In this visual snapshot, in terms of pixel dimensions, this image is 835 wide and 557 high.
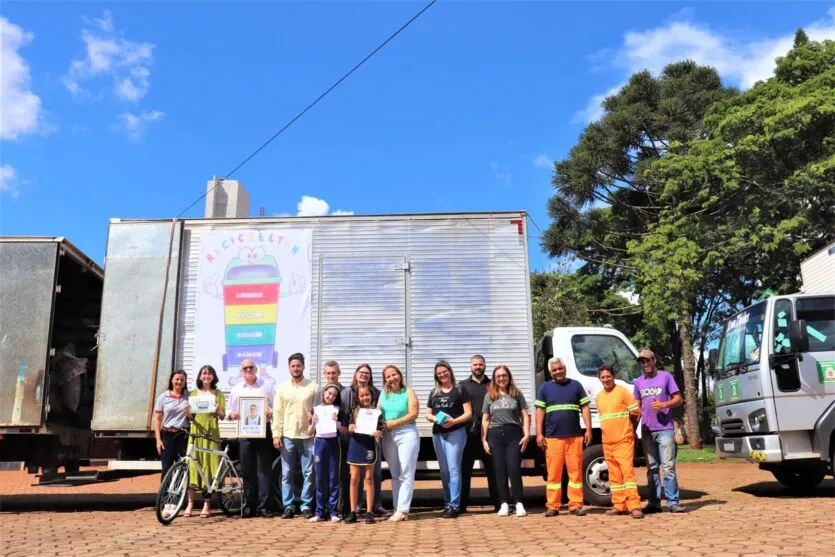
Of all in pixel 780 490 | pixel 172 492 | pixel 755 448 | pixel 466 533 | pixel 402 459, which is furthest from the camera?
pixel 780 490

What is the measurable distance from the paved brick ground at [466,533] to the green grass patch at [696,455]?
867cm

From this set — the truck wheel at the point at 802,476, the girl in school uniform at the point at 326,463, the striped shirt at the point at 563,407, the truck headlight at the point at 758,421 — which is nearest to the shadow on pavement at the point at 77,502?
the girl in school uniform at the point at 326,463

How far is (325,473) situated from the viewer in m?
7.56

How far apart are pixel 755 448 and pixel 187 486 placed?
665cm

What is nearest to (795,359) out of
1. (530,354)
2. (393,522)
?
(530,354)

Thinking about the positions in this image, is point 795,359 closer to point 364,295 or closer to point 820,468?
point 820,468

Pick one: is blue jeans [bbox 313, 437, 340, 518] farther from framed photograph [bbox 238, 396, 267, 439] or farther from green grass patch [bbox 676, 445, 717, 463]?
green grass patch [bbox 676, 445, 717, 463]

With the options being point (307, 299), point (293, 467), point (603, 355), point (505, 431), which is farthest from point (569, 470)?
point (307, 299)

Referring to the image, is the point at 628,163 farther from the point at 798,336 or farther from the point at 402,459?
the point at 402,459

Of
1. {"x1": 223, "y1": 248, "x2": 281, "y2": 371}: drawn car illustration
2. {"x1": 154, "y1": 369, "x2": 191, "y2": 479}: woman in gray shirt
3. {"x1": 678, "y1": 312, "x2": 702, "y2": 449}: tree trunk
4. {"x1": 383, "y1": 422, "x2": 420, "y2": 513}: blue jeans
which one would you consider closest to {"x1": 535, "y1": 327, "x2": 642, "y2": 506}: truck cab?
{"x1": 383, "y1": 422, "x2": 420, "y2": 513}: blue jeans

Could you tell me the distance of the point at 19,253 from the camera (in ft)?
29.8

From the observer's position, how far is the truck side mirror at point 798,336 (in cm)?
808

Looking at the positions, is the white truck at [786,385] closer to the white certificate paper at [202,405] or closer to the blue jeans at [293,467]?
the blue jeans at [293,467]

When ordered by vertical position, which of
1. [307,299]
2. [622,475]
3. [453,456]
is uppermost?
[307,299]
